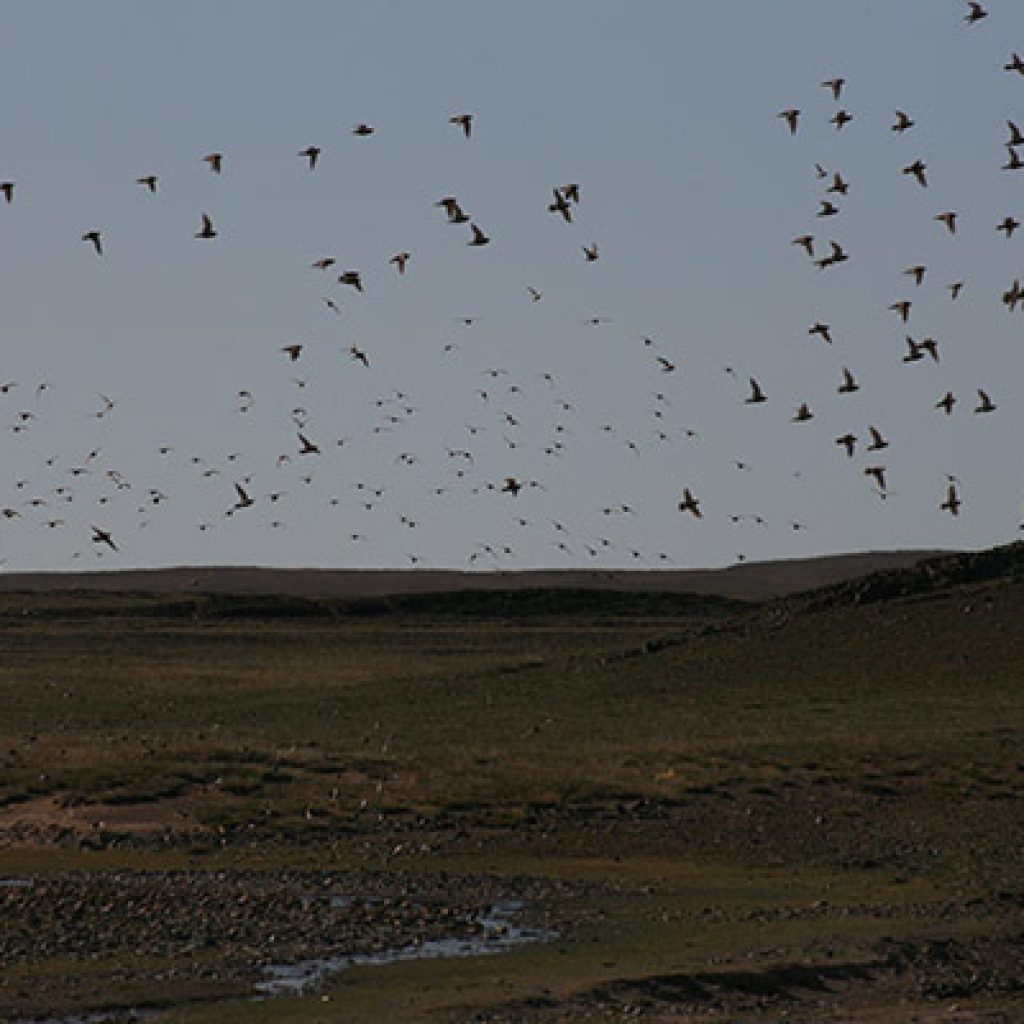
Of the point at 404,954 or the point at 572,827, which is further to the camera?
the point at 572,827

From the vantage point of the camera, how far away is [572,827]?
41156 mm

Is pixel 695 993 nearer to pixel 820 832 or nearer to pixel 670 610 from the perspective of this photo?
pixel 820 832

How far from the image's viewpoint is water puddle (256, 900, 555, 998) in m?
27.4

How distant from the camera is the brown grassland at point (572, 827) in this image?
2727 cm

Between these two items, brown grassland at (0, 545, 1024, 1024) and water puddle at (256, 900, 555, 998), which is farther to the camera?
water puddle at (256, 900, 555, 998)

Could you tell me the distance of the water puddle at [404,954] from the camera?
27377mm

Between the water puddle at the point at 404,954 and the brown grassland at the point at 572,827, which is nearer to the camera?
the brown grassland at the point at 572,827

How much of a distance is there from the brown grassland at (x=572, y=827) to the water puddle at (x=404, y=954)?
0.25 meters

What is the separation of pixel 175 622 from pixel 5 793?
8325 centimetres

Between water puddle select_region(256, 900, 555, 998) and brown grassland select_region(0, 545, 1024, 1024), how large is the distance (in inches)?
9.8

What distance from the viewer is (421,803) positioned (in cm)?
4306

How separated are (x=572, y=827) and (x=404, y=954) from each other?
39.4 ft

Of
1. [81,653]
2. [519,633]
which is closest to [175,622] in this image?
[519,633]

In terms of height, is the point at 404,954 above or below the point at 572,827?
above
